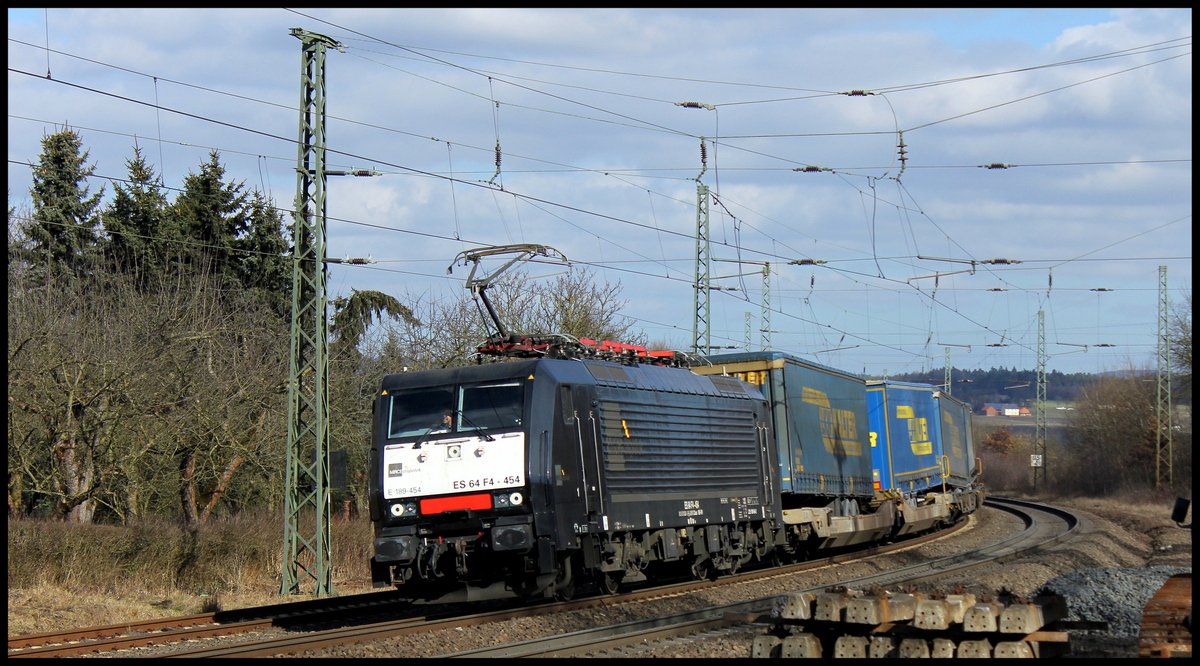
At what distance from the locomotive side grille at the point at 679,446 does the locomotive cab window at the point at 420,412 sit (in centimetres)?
212

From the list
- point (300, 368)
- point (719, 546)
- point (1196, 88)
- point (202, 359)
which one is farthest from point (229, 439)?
point (1196, 88)

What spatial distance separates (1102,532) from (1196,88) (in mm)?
25672

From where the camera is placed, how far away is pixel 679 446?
1605 centimetres

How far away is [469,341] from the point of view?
3148 centimetres

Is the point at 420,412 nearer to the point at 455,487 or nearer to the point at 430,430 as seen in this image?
the point at 430,430

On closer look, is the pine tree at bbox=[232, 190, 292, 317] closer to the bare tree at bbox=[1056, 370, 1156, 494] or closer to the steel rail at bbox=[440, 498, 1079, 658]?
the steel rail at bbox=[440, 498, 1079, 658]

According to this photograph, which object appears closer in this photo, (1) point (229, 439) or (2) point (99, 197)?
(1) point (229, 439)

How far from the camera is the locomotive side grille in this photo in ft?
47.7

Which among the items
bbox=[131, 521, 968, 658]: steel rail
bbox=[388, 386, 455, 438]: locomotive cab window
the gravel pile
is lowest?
the gravel pile

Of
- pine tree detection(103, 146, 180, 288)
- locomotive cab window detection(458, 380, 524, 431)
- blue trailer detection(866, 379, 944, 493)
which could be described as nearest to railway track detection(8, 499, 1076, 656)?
locomotive cab window detection(458, 380, 524, 431)

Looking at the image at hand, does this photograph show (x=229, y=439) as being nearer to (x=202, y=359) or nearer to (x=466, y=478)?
(x=202, y=359)

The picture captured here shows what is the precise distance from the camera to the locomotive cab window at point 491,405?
13266 mm

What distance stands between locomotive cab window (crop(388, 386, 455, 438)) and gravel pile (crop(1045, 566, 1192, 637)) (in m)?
8.11

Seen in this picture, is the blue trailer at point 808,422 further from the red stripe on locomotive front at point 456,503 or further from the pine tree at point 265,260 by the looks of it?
the pine tree at point 265,260
